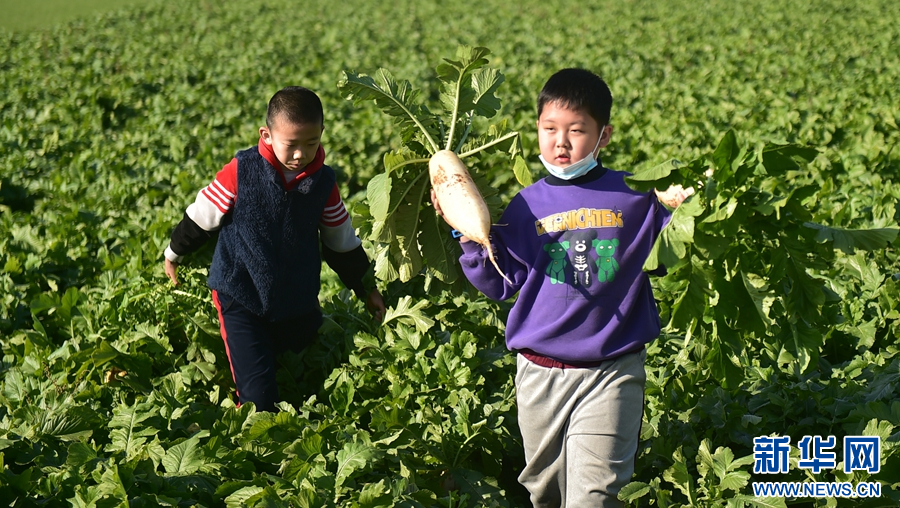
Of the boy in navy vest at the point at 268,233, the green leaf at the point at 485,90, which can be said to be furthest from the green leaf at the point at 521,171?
the boy in navy vest at the point at 268,233

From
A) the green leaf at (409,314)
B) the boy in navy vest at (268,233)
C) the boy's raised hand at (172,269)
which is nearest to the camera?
the boy in navy vest at (268,233)

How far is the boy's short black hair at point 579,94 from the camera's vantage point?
8.27 feet

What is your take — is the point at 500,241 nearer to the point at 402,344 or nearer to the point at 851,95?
the point at 402,344

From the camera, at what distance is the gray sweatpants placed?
2.58 metres

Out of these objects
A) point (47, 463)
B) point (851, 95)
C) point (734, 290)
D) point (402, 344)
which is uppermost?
point (851, 95)

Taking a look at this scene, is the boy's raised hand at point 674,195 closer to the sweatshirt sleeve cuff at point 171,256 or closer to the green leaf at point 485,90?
the green leaf at point 485,90

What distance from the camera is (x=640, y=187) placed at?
7.84 ft

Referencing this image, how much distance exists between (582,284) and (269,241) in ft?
4.61

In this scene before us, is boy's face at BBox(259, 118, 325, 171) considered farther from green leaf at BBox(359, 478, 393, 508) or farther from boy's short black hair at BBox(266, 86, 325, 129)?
green leaf at BBox(359, 478, 393, 508)

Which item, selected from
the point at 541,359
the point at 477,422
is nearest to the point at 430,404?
the point at 477,422

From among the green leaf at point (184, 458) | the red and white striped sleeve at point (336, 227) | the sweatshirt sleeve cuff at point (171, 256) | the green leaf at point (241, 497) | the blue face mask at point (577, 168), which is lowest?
the green leaf at point (241, 497)

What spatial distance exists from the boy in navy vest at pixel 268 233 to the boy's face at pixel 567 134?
41.9 inches

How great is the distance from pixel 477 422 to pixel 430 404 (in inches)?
9.6

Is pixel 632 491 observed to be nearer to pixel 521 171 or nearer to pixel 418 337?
pixel 521 171
